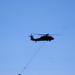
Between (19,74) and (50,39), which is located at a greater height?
(50,39)

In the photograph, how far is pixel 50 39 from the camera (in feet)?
233

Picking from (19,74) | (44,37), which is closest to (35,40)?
(44,37)

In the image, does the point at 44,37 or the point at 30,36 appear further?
the point at 30,36

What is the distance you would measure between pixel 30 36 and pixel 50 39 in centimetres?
873

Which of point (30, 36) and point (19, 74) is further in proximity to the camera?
point (30, 36)

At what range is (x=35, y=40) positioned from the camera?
74438mm

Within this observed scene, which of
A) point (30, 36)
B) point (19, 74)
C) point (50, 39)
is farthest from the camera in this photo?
point (30, 36)

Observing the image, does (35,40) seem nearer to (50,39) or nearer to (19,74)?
(50,39)

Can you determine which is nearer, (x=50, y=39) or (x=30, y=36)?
(x=50, y=39)

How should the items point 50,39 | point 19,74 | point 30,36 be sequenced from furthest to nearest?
point 30,36 → point 50,39 → point 19,74

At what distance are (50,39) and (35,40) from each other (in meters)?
5.15

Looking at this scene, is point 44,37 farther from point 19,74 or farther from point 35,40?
point 19,74

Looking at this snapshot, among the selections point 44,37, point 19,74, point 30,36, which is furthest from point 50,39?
point 19,74

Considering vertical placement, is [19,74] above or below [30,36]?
below
